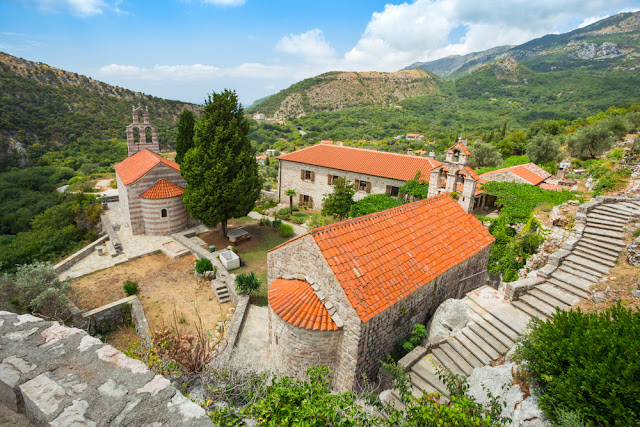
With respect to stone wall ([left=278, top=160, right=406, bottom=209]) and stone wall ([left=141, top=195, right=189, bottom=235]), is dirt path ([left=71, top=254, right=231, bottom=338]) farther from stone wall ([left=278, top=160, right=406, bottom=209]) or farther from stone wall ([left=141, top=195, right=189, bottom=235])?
stone wall ([left=278, top=160, right=406, bottom=209])

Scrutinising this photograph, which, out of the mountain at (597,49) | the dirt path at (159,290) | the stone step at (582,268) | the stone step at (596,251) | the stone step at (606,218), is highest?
the mountain at (597,49)

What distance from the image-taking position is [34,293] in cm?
→ 1139

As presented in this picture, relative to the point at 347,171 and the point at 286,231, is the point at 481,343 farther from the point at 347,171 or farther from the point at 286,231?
the point at 347,171

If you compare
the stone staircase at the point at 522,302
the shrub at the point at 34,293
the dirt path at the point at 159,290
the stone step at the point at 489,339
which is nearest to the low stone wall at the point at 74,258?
the dirt path at the point at 159,290

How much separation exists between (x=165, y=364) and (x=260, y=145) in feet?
261

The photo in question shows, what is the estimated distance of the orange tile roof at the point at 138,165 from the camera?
790 inches

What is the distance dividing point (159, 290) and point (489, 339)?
1428cm

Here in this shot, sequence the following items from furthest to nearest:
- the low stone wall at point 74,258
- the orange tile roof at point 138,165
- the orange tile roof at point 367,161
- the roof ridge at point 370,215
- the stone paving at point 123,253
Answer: the orange tile roof at point 367,161
the orange tile roof at point 138,165
the stone paving at point 123,253
the low stone wall at point 74,258
the roof ridge at point 370,215

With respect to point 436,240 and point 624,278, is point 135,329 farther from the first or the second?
point 624,278

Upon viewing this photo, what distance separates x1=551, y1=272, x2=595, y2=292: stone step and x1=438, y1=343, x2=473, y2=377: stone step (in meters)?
5.19

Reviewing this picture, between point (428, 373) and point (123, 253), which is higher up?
point (428, 373)

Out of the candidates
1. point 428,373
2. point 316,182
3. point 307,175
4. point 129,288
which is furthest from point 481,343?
point 307,175

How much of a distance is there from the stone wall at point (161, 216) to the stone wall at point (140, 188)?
0.34m

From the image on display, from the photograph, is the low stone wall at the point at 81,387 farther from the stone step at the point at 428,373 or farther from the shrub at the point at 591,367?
the stone step at the point at 428,373
